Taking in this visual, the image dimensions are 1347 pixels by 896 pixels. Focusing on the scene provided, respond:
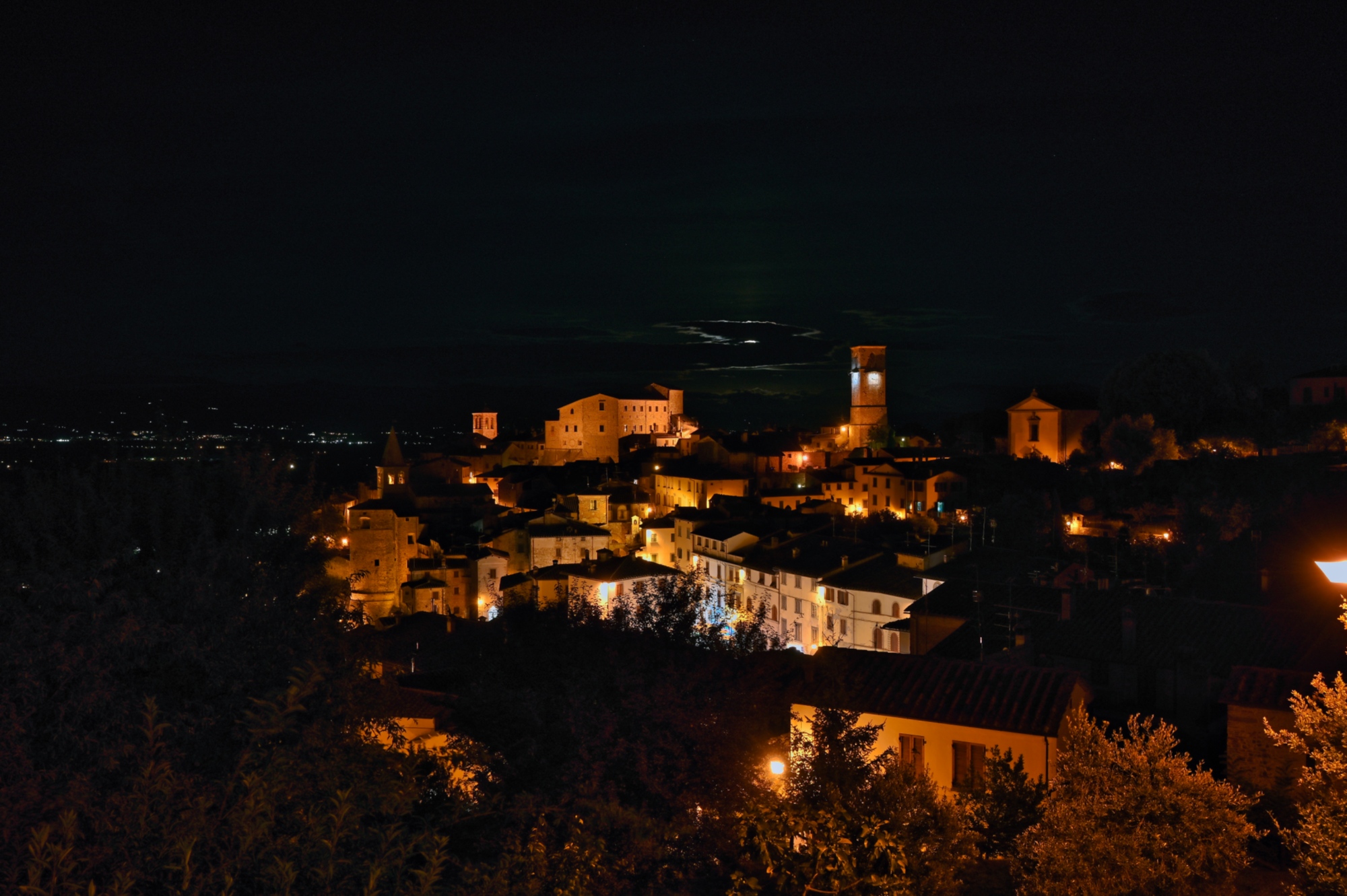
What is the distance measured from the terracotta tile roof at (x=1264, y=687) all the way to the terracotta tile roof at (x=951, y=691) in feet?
6.44

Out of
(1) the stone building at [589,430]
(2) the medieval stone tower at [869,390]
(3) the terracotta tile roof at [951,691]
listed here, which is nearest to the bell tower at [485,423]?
(1) the stone building at [589,430]

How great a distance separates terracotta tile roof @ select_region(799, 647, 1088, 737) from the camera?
12172mm

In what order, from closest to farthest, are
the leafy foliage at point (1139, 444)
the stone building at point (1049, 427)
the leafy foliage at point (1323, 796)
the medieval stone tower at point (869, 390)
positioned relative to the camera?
the leafy foliage at point (1323, 796), the leafy foliage at point (1139, 444), the stone building at point (1049, 427), the medieval stone tower at point (869, 390)

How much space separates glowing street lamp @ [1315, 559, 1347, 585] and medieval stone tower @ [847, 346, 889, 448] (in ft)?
241

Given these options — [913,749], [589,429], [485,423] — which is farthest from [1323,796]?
[485,423]

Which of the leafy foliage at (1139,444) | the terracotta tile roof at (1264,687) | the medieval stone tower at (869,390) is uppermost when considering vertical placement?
the medieval stone tower at (869,390)

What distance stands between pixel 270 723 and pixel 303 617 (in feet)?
8.61

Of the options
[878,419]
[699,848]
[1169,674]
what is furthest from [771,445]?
[699,848]

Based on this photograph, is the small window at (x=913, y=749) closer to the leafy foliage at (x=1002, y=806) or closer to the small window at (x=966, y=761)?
the small window at (x=966, y=761)

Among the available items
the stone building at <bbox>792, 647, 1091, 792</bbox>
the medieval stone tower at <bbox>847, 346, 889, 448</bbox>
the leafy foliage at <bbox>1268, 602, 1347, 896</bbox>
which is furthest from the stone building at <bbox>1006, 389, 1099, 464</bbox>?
the leafy foliage at <bbox>1268, 602, 1347, 896</bbox>

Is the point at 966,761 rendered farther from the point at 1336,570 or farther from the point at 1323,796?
the point at 1336,570

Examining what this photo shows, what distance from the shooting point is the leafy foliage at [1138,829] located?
8711 mm

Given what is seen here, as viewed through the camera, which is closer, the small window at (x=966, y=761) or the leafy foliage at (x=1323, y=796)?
the leafy foliage at (x=1323, y=796)

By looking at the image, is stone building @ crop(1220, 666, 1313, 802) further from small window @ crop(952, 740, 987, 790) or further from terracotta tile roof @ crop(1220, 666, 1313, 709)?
small window @ crop(952, 740, 987, 790)
